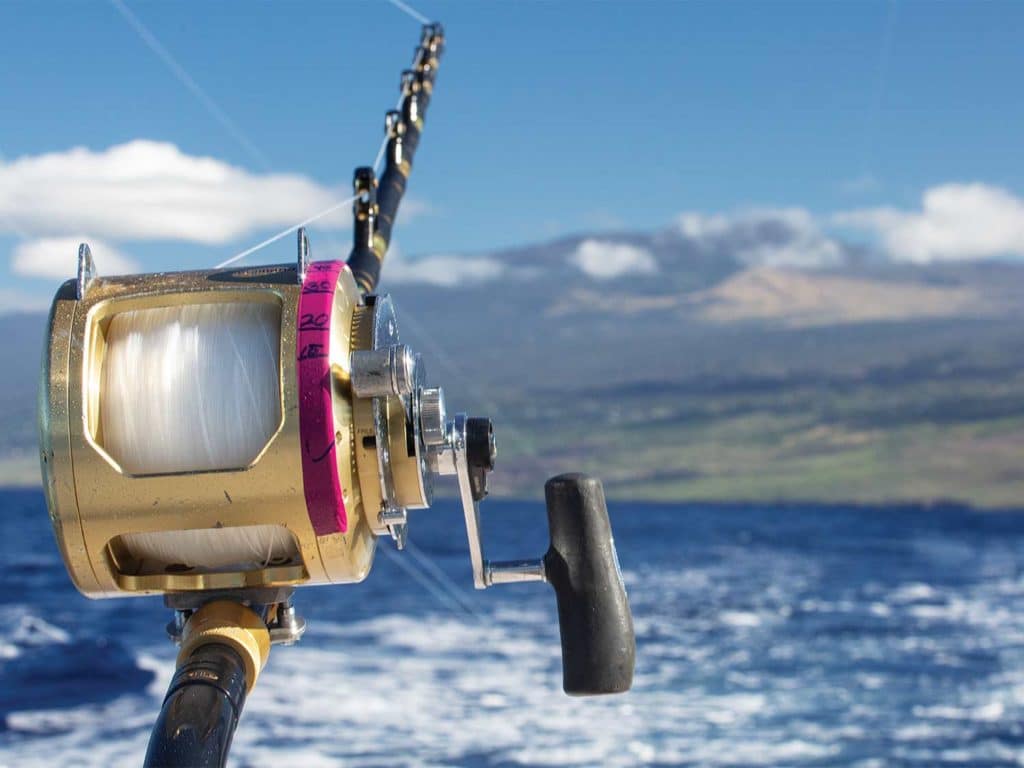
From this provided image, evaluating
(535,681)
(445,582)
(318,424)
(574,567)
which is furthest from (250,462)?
(445,582)

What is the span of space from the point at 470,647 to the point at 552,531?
1521cm

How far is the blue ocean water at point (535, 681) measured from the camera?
36.4 feet

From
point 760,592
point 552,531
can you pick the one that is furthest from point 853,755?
point 760,592

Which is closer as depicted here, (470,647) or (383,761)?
(383,761)

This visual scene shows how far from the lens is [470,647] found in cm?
1727

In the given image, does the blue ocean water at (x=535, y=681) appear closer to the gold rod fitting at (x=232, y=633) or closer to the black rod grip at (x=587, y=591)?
the gold rod fitting at (x=232, y=633)

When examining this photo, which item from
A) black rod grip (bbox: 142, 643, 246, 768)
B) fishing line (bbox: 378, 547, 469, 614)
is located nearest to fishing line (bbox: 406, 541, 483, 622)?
fishing line (bbox: 378, 547, 469, 614)

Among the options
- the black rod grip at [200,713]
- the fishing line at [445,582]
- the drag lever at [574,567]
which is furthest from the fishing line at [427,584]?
the black rod grip at [200,713]

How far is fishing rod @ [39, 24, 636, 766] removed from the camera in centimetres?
222

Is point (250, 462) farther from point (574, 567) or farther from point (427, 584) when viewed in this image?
point (427, 584)

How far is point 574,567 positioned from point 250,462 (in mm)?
582

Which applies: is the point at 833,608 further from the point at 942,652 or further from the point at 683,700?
the point at 683,700

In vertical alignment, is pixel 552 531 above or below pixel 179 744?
above

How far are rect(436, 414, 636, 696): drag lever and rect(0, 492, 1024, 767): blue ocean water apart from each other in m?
7.80
